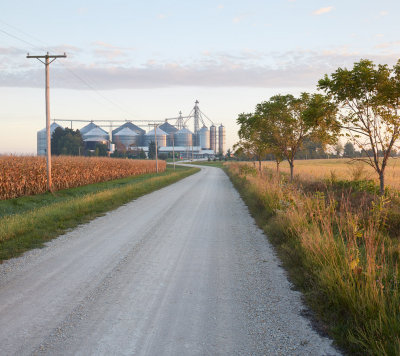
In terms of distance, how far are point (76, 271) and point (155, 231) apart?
3.59 meters

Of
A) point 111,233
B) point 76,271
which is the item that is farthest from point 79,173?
point 76,271

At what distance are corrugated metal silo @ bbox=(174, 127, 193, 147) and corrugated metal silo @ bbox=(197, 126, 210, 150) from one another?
1309 centimetres

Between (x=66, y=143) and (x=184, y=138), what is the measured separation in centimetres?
8726

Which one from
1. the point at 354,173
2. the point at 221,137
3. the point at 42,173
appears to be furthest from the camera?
the point at 221,137

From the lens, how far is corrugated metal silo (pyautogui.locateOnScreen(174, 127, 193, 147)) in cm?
16962

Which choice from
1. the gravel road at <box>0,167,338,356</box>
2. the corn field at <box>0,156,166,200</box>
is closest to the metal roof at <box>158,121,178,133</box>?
the corn field at <box>0,156,166,200</box>

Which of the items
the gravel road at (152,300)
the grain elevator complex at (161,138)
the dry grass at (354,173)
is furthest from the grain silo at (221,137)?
the gravel road at (152,300)

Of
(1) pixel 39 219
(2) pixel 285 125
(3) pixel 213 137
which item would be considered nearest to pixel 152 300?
(1) pixel 39 219

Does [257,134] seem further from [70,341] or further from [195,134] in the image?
[195,134]

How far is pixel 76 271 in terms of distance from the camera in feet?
20.1

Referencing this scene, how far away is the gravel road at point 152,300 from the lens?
369cm

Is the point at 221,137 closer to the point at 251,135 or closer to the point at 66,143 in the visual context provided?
the point at 66,143

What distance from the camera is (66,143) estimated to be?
87.7 meters

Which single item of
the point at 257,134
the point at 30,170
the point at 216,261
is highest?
the point at 257,134
